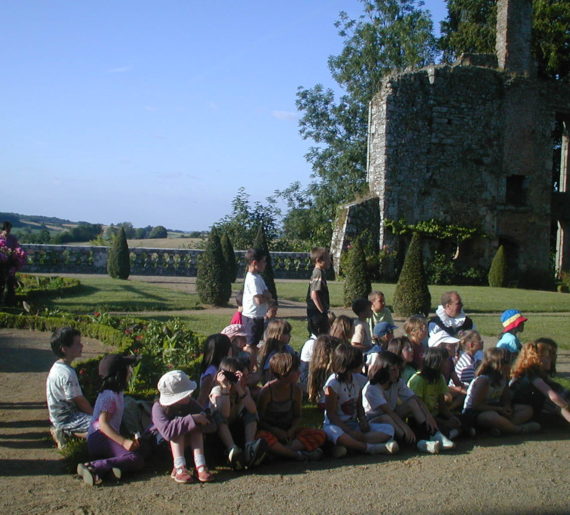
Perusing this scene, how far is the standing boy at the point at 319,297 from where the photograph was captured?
775 centimetres

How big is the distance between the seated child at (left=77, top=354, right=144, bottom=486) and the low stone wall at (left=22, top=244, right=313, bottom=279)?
57.2 feet

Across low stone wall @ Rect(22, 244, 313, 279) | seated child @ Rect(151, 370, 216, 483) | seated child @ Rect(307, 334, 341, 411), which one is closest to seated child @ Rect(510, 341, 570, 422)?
seated child @ Rect(307, 334, 341, 411)

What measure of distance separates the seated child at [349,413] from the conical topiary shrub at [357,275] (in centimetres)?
840

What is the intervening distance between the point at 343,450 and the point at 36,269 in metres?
18.0

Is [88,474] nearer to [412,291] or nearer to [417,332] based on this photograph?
[417,332]

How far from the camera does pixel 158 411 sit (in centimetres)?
466

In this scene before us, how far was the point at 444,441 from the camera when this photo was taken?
17.4ft

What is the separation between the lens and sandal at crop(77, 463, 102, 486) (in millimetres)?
4297

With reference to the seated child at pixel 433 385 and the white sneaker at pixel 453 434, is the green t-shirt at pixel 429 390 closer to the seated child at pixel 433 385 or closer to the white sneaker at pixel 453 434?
the seated child at pixel 433 385

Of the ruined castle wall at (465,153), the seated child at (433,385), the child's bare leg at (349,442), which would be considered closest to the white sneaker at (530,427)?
the seated child at (433,385)

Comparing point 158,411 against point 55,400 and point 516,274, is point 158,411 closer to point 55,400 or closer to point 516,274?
point 55,400

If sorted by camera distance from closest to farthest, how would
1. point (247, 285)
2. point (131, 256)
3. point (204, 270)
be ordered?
1. point (247, 285)
2. point (204, 270)
3. point (131, 256)

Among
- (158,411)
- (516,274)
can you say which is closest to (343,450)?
(158,411)

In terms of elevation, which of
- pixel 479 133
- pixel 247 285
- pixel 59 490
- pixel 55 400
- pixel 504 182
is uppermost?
pixel 479 133
